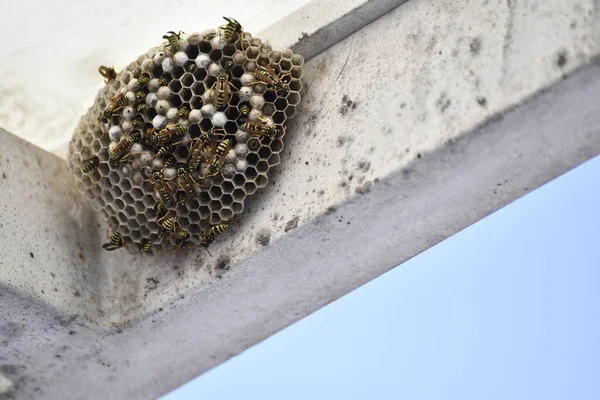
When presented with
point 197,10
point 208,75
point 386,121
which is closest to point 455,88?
point 386,121

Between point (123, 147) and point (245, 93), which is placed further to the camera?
point (123, 147)

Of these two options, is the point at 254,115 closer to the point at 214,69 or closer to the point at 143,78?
the point at 214,69

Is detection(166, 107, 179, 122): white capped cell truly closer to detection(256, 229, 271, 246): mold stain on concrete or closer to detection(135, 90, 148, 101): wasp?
detection(135, 90, 148, 101): wasp

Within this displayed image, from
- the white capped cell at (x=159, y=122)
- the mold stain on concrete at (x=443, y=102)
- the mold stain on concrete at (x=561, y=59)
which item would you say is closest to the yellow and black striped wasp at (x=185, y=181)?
the white capped cell at (x=159, y=122)

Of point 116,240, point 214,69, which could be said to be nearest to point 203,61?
point 214,69

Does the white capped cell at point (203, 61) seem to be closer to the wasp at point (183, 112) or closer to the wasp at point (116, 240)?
the wasp at point (183, 112)

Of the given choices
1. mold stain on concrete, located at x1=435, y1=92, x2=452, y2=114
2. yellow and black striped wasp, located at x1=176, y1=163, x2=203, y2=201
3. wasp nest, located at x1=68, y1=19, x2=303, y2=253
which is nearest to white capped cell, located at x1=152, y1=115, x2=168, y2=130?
wasp nest, located at x1=68, y1=19, x2=303, y2=253

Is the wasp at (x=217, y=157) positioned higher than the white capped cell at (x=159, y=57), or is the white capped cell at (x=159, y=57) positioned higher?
the white capped cell at (x=159, y=57)
